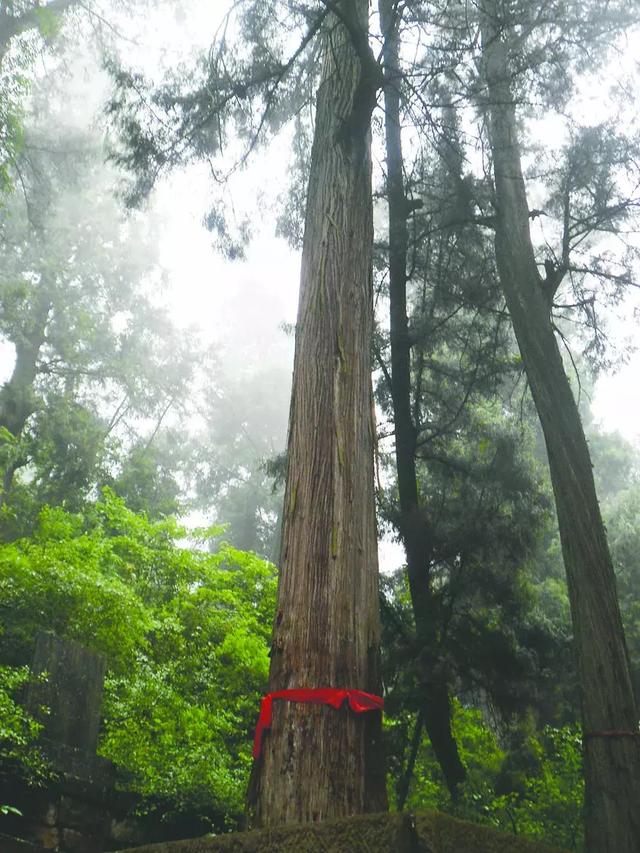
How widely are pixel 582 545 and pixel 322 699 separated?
366 centimetres

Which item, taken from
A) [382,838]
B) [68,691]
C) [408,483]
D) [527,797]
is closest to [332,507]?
[382,838]

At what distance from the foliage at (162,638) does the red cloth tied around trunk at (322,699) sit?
12.4 feet

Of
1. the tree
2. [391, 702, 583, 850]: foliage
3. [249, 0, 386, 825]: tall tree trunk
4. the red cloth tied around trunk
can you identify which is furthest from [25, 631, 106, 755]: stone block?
the tree

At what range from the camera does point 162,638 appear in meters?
8.05

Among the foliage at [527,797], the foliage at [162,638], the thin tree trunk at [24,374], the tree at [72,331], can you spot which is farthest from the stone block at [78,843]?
the thin tree trunk at [24,374]

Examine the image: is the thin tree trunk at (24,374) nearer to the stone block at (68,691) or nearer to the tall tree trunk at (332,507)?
the stone block at (68,691)

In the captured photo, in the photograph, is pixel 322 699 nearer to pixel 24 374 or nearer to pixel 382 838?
pixel 382 838

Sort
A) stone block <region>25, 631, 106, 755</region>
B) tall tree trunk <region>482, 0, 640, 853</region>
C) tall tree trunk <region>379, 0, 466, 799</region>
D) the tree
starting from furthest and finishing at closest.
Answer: the tree
tall tree trunk <region>379, 0, 466, 799</region>
stone block <region>25, 631, 106, 755</region>
tall tree trunk <region>482, 0, 640, 853</region>

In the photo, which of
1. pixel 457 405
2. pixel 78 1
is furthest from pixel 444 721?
pixel 78 1

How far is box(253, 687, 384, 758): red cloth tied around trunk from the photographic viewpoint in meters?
2.78

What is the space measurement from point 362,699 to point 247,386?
26841 mm

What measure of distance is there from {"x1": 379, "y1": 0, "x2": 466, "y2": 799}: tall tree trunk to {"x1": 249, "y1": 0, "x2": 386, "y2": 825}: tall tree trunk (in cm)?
168

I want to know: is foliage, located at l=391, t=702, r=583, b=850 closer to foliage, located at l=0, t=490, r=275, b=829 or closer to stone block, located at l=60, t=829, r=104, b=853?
foliage, located at l=0, t=490, r=275, b=829

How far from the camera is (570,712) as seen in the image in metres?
11.2
